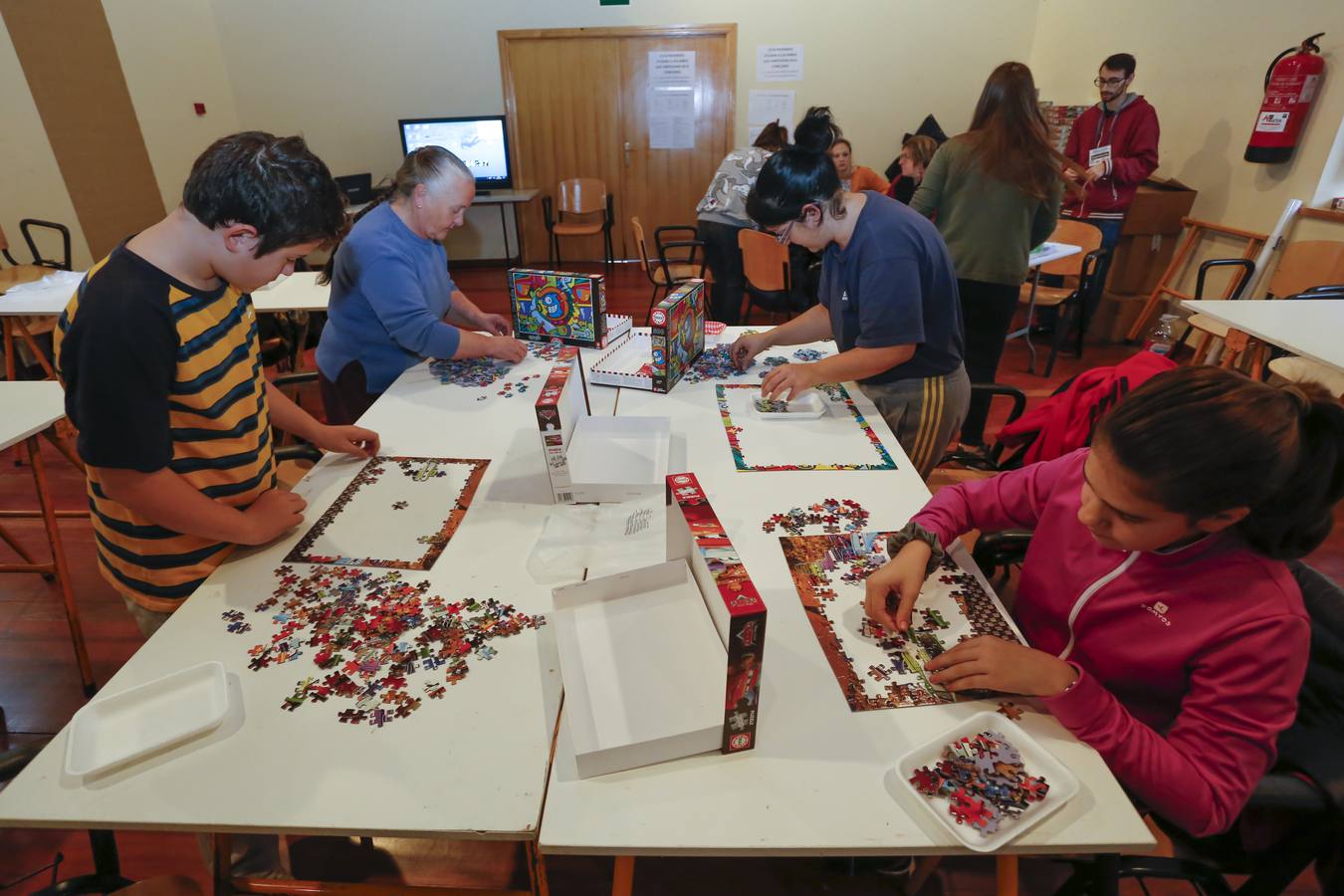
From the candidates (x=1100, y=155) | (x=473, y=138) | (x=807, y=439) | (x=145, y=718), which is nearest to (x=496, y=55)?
(x=473, y=138)

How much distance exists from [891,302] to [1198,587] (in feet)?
3.04

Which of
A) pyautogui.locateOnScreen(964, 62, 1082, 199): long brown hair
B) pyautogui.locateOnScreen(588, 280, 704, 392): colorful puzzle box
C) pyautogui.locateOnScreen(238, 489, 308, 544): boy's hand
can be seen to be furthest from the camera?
pyautogui.locateOnScreen(964, 62, 1082, 199): long brown hair

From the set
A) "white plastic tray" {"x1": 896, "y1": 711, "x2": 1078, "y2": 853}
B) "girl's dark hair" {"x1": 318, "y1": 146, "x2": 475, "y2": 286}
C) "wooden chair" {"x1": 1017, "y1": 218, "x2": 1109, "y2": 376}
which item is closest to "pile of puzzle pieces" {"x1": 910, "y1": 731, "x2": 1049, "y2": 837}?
"white plastic tray" {"x1": 896, "y1": 711, "x2": 1078, "y2": 853}

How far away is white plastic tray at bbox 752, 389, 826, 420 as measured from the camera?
1.83 m

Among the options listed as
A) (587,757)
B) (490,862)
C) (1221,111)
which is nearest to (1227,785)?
(587,757)

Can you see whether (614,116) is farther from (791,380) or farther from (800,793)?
(800,793)

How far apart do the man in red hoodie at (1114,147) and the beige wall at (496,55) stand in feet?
6.09

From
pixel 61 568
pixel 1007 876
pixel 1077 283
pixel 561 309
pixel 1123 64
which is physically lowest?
pixel 61 568

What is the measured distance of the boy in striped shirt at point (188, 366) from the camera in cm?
98

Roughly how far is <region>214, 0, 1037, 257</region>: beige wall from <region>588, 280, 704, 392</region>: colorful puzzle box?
15.7 feet

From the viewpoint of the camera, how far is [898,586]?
1.15 meters

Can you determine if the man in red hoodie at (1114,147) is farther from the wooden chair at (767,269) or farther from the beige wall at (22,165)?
the beige wall at (22,165)

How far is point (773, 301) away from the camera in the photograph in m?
4.05

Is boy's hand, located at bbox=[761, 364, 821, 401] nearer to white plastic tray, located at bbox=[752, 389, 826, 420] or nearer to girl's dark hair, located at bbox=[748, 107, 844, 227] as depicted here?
white plastic tray, located at bbox=[752, 389, 826, 420]
